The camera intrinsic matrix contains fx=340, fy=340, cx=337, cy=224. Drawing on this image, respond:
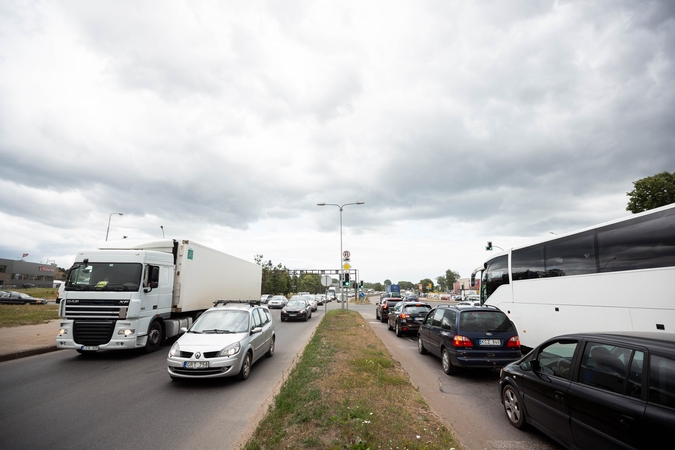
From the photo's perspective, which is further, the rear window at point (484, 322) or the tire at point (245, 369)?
the rear window at point (484, 322)

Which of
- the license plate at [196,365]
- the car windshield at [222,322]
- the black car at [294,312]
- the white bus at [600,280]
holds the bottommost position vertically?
the black car at [294,312]

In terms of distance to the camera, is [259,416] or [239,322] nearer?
[259,416]

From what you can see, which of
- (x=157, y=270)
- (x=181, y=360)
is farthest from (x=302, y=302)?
(x=181, y=360)

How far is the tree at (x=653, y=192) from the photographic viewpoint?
2462 cm

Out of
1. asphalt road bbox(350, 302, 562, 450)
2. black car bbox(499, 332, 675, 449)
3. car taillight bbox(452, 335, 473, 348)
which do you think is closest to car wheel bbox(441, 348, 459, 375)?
asphalt road bbox(350, 302, 562, 450)

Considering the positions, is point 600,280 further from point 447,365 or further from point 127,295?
point 127,295

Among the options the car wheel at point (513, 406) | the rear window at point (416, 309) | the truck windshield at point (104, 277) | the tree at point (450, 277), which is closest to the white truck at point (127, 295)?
the truck windshield at point (104, 277)

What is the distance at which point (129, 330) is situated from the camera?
9445 mm

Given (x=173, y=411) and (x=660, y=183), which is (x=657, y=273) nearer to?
(x=173, y=411)

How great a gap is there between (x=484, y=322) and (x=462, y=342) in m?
0.72

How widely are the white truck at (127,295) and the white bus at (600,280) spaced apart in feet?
37.8

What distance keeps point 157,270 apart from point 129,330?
6.21 ft

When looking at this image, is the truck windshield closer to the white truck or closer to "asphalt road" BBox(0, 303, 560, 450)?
the white truck

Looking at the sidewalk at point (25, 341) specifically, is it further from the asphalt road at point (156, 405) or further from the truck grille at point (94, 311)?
the truck grille at point (94, 311)
